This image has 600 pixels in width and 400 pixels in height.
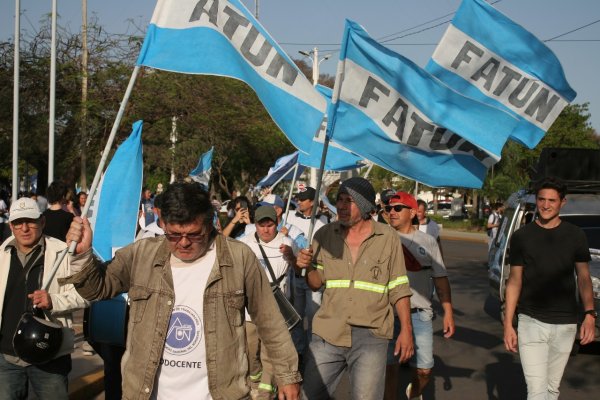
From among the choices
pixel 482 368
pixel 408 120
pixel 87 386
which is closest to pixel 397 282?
pixel 408 120

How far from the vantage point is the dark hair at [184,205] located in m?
3.53

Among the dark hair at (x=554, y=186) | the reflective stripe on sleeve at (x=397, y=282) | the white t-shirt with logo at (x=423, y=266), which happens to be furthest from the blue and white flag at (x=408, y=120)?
the reflective stripe on sleeve at (x=397, y=282)

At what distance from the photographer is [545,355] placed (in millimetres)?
5480

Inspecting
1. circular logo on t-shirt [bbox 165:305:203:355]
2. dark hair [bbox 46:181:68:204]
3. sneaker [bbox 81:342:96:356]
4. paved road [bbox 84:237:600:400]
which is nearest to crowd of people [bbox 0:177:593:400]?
circular logo on t-shirt [bbox 165:305:203:355]

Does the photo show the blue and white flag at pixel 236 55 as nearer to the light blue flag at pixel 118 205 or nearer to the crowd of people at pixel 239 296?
the crowd of people at pixel 239 296

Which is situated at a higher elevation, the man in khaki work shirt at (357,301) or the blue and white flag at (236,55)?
the blue and white flag at (236,55)

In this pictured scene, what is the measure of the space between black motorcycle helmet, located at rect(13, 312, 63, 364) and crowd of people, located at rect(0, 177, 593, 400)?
0.08 metres

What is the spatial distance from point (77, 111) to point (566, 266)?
15480 mm

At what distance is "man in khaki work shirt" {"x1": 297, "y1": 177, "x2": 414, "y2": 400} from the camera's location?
503cm

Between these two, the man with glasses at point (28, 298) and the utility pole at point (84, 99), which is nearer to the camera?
the man with glasses at point (28, 298)

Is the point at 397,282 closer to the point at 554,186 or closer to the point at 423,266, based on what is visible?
the point at 554,186

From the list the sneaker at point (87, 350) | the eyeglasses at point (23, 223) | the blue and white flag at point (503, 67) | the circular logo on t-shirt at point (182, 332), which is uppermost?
the blue and white flag at point (503, 67)

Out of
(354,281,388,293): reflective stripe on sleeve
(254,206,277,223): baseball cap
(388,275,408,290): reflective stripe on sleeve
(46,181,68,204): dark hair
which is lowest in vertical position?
(354,281,388,293): reflective stripe on sleeve

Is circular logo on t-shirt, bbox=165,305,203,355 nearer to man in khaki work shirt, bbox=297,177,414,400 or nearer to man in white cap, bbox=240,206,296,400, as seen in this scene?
man in khaki work shirt, bbox=297,177,414,400
